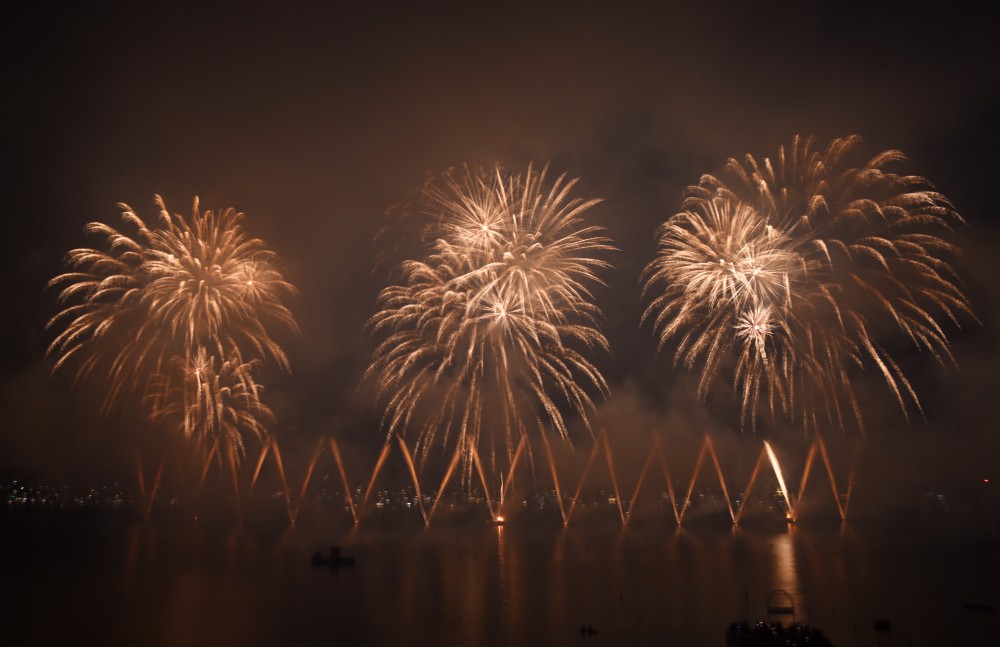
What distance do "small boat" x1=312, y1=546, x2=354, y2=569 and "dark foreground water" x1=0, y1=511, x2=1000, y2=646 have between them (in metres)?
1.60

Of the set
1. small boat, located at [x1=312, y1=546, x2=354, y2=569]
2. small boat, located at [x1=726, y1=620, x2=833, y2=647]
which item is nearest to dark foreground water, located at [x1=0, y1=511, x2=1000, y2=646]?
small boat, located at [x1=312, y1=546, x2=354, y2=569]

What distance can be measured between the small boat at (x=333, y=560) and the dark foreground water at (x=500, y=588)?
160 centimetres

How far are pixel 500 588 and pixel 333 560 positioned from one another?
81.4 feet

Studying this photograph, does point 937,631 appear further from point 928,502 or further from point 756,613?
point 928,502

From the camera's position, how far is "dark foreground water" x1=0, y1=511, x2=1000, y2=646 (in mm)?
50844

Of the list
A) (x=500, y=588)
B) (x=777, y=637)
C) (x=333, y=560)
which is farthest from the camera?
(x=333, y=560)

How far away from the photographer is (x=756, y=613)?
54219 mm

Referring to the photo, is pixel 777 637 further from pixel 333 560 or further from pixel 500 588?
pixel 333 560

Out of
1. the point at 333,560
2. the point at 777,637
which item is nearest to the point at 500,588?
the point at 333,560

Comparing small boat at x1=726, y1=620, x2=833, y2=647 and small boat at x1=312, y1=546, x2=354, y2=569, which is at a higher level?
small boat at x1=312, y1=546, x2=354, y2=569

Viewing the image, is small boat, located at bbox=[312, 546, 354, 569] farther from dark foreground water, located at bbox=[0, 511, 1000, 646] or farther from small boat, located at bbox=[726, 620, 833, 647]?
small boat, located at bbox=[726, 620, 833, 647]

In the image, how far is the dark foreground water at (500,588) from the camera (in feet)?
167

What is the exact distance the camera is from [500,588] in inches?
2702

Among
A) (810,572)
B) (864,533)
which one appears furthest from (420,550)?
(864,533)
